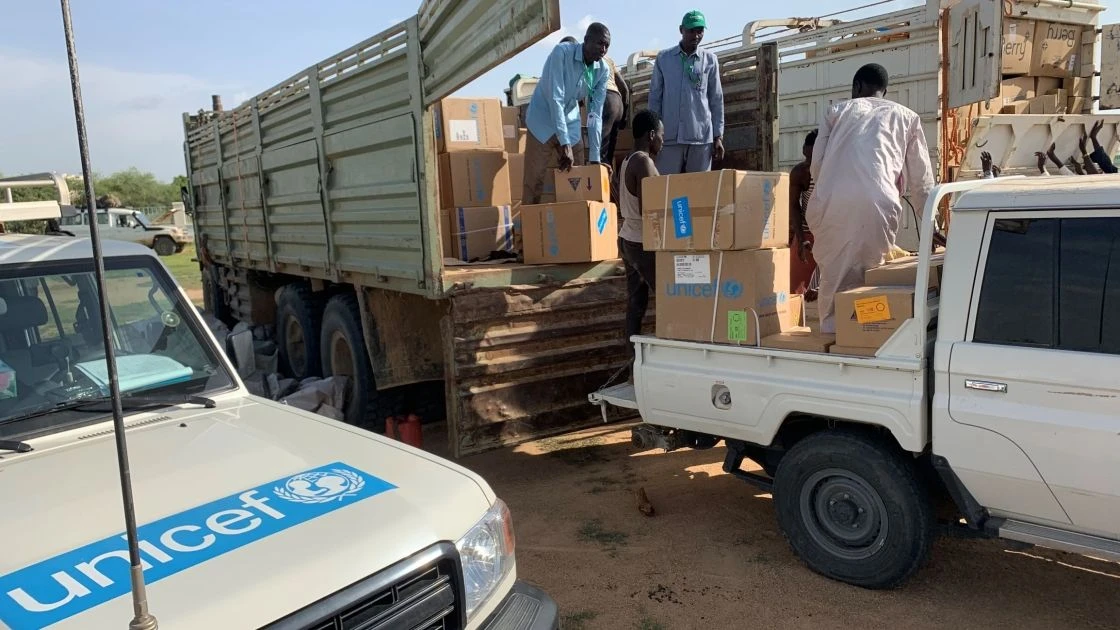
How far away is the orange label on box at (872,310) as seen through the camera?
307cm

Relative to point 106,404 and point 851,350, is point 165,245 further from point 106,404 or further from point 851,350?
point 851,350

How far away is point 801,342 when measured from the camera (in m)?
3.40

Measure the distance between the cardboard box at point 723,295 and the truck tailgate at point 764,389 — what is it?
0.09 meters

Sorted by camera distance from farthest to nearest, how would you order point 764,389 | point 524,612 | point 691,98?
point 691,98, point 764,389, point 524,612

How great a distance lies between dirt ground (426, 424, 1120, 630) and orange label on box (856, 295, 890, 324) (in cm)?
115

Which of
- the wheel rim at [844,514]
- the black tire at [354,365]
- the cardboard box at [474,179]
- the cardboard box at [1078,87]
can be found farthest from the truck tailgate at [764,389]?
the cardboard box at [1078,87]

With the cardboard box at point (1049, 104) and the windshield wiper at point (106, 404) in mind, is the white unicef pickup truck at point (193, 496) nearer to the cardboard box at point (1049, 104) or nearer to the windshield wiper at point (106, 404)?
the windshield wiper at point (106, 404)

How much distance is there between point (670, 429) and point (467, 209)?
2441mm

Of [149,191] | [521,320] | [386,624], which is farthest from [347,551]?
[149,191]

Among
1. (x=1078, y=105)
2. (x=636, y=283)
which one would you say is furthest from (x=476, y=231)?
(x=1078, y=105)

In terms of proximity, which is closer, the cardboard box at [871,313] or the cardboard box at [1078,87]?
the cardboard box at [871,313]

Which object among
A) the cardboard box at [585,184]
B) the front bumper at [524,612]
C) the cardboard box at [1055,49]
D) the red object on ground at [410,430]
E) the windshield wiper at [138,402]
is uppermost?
the cardboard box at [1055,49]

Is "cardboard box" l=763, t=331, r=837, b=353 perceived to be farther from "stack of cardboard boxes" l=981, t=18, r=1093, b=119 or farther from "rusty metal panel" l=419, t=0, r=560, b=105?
"stack of cardboard boxes" l=981, t=18, r=1093, b=119

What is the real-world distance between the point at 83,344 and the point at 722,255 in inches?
A: 104
